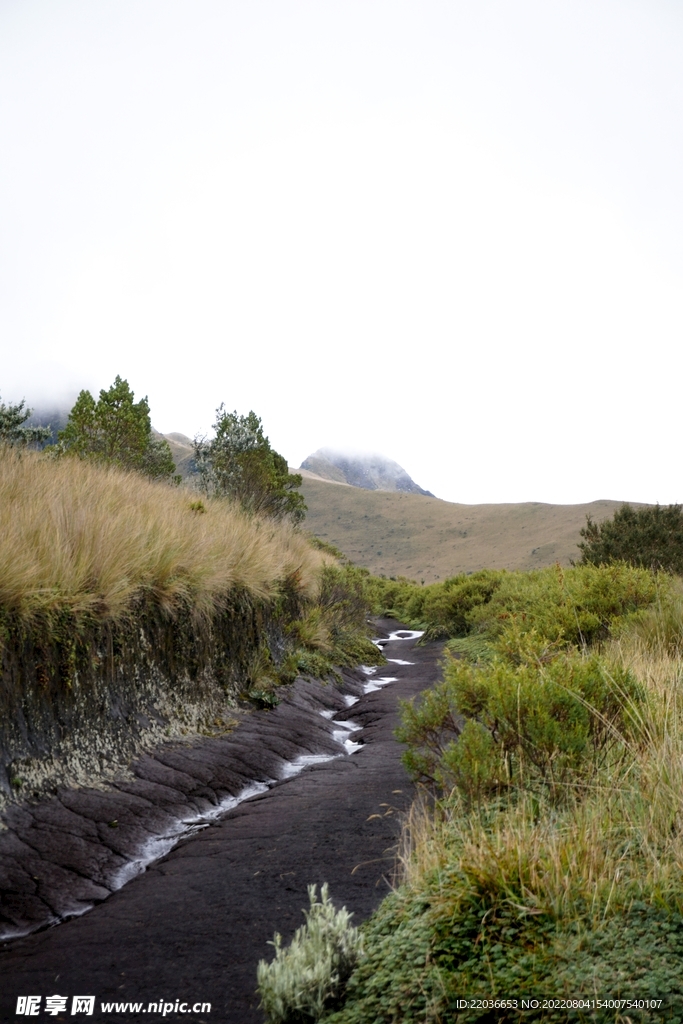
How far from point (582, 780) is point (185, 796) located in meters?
3.71

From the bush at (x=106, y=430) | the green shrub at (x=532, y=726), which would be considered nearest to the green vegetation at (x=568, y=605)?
the green shrub at (x=532, y=726)

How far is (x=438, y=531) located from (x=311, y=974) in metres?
94.9

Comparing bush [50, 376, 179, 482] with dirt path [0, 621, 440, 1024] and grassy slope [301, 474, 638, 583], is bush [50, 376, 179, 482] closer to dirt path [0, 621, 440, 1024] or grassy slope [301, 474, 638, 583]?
dirt path [0, 621, 440, 1024]

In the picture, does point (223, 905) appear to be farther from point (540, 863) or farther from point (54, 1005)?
point (540, 863)

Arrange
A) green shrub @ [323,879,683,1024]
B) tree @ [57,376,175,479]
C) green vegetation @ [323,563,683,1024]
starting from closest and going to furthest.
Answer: green shrub @ [323,879,683,1024], green vegetation @ [323,563,683,1024], tree @ [57,376,175,479]

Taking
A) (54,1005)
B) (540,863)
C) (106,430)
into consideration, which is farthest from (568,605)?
(106,430)

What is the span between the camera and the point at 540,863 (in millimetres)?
3027

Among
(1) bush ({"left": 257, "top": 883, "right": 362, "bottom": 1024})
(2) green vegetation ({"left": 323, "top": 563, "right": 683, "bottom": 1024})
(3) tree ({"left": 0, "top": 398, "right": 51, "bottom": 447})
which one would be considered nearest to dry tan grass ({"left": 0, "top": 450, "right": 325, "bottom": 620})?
(2) green vegetation ({"left": 323, "top": 563, "right": 683, "bottom": 1024})

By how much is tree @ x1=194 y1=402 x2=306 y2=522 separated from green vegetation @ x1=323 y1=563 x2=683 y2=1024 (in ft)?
31.4

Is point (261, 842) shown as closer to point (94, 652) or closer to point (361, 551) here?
point (94, 652)

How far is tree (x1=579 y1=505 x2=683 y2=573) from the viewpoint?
18.8m

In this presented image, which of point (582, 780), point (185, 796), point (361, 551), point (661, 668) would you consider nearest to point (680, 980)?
point (582, 780)

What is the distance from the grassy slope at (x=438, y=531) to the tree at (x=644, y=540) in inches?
1814

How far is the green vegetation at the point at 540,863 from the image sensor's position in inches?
103
